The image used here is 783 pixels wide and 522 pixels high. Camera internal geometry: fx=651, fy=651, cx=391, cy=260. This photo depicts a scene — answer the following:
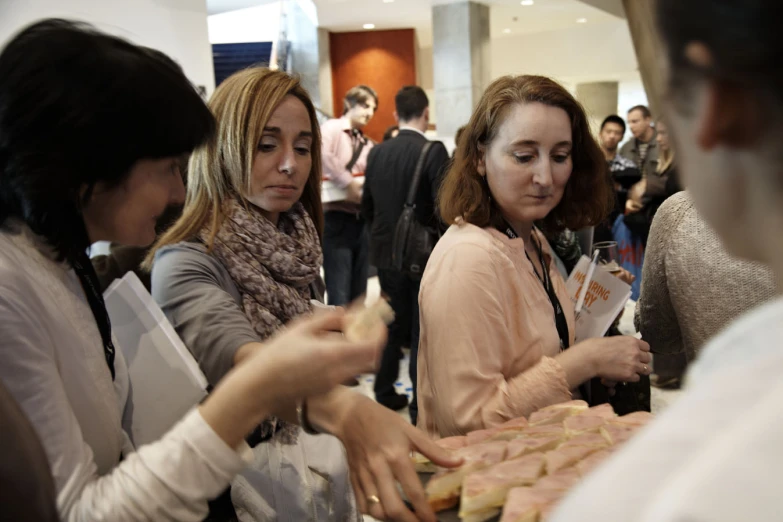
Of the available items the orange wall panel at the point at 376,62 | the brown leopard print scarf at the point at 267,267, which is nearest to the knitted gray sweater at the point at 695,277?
the brown leopard print scarf at the point at 267,267

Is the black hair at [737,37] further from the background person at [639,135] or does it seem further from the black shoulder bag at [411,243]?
the background person at [639,135]

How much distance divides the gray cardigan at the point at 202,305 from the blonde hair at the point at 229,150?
0.09 meters

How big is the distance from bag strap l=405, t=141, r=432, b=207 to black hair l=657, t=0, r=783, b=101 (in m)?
3.28

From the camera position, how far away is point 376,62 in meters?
13.3

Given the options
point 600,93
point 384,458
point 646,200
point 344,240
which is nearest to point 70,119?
point 384,458

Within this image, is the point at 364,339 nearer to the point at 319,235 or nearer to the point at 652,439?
the point at 652,439

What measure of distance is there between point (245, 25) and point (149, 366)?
43.9 feet

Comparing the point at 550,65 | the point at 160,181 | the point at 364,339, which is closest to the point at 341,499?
the point at 364,339

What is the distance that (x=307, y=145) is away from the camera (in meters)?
1.81

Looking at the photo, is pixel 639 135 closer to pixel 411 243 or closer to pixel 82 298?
pixel 411 243

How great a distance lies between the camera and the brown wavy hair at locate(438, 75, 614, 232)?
1723 mm

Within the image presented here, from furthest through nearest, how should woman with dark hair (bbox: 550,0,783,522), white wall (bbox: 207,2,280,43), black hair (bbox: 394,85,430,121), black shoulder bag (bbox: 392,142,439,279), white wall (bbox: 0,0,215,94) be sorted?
white wall (bbox: 207,2,280,43)
black hair (bbox: 394,85,430,121)
white wall (bbox: 0,0,215,94)
black shoulder bag (bbox: 392,142,439,279)
woman with dark hair (bbox: 550,0,783,522)

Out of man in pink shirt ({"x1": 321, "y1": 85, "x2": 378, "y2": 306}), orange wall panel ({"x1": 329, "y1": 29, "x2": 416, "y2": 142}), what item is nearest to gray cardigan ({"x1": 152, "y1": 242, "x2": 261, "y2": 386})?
man in pink shirt ({"x1": 321, "y1": 85, "x2": 378, "y2": 306})

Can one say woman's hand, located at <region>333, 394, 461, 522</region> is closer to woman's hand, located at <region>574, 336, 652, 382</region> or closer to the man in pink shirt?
woman's hand, located at <region>574, 336, 652, 382</region>
